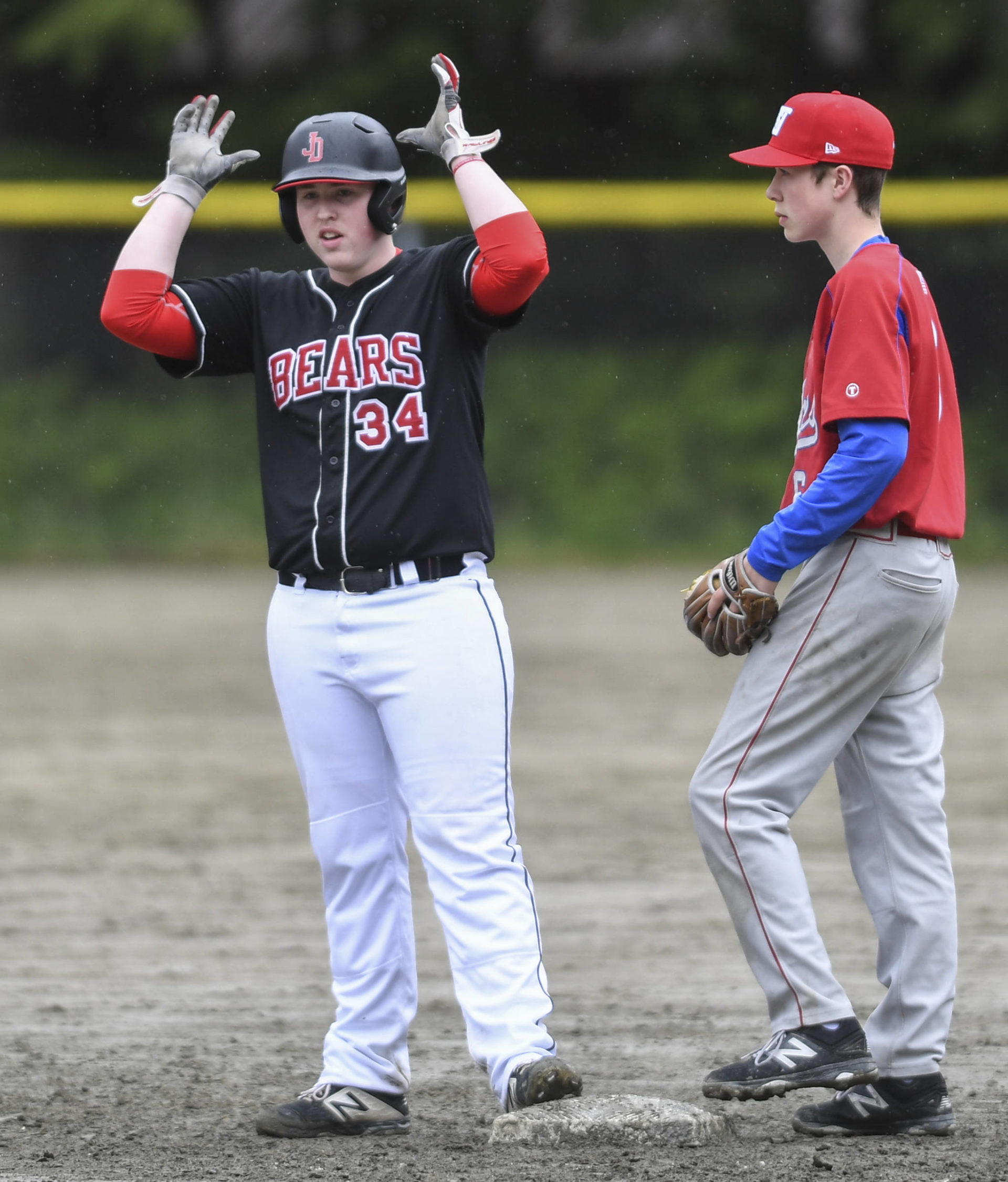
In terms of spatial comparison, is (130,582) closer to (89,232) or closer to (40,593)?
(40,593)

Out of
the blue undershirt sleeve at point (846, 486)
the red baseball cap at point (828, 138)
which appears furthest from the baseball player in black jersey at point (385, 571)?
the blue undershirt sleeve at point (846, 486)

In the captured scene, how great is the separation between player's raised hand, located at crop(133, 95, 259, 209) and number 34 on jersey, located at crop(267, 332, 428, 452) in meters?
0.47

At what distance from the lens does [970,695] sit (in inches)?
328

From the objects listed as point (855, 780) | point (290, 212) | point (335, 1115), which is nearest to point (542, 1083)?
point (335, 1115)

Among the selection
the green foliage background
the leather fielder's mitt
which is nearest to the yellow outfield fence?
the green foliage background

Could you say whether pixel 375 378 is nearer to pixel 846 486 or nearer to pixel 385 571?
pixel 385 571

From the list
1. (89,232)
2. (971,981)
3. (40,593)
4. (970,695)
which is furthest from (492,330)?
(89,232)

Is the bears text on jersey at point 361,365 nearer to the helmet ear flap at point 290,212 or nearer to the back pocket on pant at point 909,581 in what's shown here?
the helmet ear flap at point 290,212

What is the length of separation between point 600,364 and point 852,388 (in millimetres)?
11900

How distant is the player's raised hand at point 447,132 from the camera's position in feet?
10.6

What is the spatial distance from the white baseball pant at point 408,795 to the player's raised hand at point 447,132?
29.9 inches

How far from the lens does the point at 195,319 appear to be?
327cm

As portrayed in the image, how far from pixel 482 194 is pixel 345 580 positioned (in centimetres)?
72

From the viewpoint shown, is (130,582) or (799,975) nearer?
(799,975)
